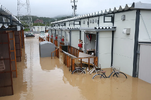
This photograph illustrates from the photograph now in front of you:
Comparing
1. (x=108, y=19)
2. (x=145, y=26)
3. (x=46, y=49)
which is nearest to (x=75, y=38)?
(x=46, y=49)

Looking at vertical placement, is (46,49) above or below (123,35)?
below

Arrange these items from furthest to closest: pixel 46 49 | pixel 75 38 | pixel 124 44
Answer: pixel 75 38 < pixel 46 49 < pixel 124 44

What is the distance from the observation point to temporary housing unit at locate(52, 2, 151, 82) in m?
9.68

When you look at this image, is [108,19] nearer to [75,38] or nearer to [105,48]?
[105,48]

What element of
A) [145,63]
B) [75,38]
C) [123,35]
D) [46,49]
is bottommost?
[145,63]

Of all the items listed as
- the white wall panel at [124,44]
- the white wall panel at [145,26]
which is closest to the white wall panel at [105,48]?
the white wall panel at [124,44]

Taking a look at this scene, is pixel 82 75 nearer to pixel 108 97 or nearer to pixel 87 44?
pixel 108 97

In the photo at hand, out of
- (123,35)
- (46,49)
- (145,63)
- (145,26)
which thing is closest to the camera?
(145,63)

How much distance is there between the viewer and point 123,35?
1093 cm

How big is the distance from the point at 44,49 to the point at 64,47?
321cm

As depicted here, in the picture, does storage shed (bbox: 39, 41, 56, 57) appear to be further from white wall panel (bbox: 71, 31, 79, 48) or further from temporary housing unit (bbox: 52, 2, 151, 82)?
temporary housing unit (bbox: 52, 2, 151, 82)

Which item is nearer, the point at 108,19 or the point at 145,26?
the point at 145,26

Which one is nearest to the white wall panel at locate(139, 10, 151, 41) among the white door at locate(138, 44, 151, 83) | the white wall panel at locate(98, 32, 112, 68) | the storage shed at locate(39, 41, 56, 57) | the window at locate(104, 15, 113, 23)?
the white door at locate(138, 44, 151, 83)

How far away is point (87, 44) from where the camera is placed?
619 inches
